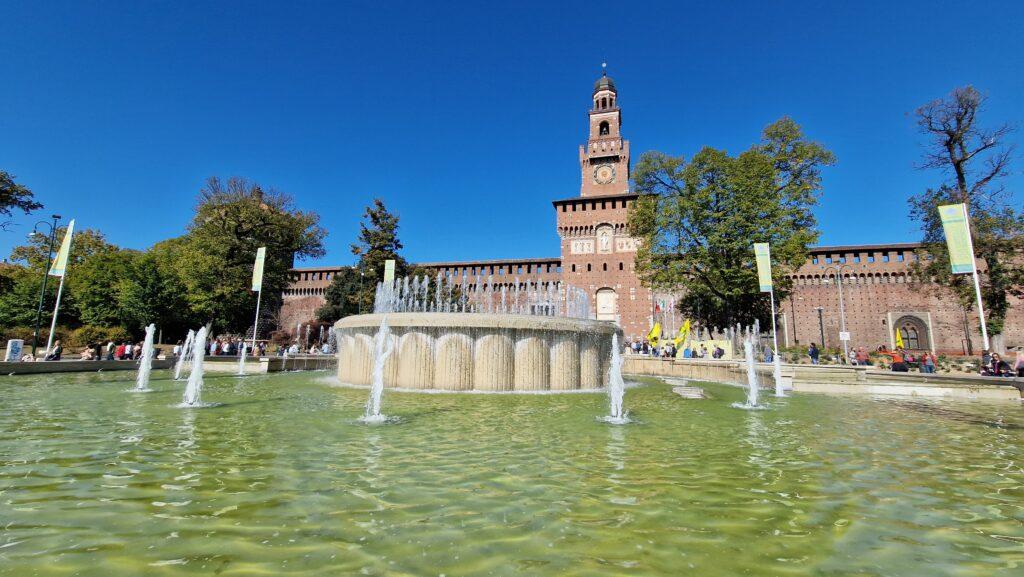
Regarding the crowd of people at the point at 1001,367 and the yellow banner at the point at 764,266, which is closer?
the crowd of people at the point at 1001,367

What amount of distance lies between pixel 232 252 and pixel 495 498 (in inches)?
1417

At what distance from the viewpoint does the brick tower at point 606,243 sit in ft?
136

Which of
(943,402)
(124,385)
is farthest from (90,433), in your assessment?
(943,402)

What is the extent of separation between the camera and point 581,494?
3107 millimetres

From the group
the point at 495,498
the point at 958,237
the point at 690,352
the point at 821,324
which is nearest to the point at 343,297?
the point at 690,352

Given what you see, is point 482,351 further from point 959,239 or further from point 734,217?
point 734,217

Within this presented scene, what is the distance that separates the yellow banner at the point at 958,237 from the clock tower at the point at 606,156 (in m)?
33.8

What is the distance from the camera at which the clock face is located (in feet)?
152

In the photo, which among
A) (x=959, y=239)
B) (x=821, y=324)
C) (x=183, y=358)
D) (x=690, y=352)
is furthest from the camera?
(x=821, y=324)

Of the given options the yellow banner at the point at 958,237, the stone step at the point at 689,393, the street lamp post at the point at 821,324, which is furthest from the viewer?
the street lamp post at the point at 821,324

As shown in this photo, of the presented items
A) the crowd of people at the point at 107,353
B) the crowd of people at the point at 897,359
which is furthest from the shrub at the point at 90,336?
the crowd of people at the point at 897,359

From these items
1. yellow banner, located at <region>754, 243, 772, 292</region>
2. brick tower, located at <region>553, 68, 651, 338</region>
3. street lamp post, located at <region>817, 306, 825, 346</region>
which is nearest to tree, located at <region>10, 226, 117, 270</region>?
brick tower, located at <region>553, 68, 651, 338</region>

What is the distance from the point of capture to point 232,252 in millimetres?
32906

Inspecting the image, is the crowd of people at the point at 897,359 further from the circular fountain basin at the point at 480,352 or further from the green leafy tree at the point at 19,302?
the green leafy tree at the point at 19,302
